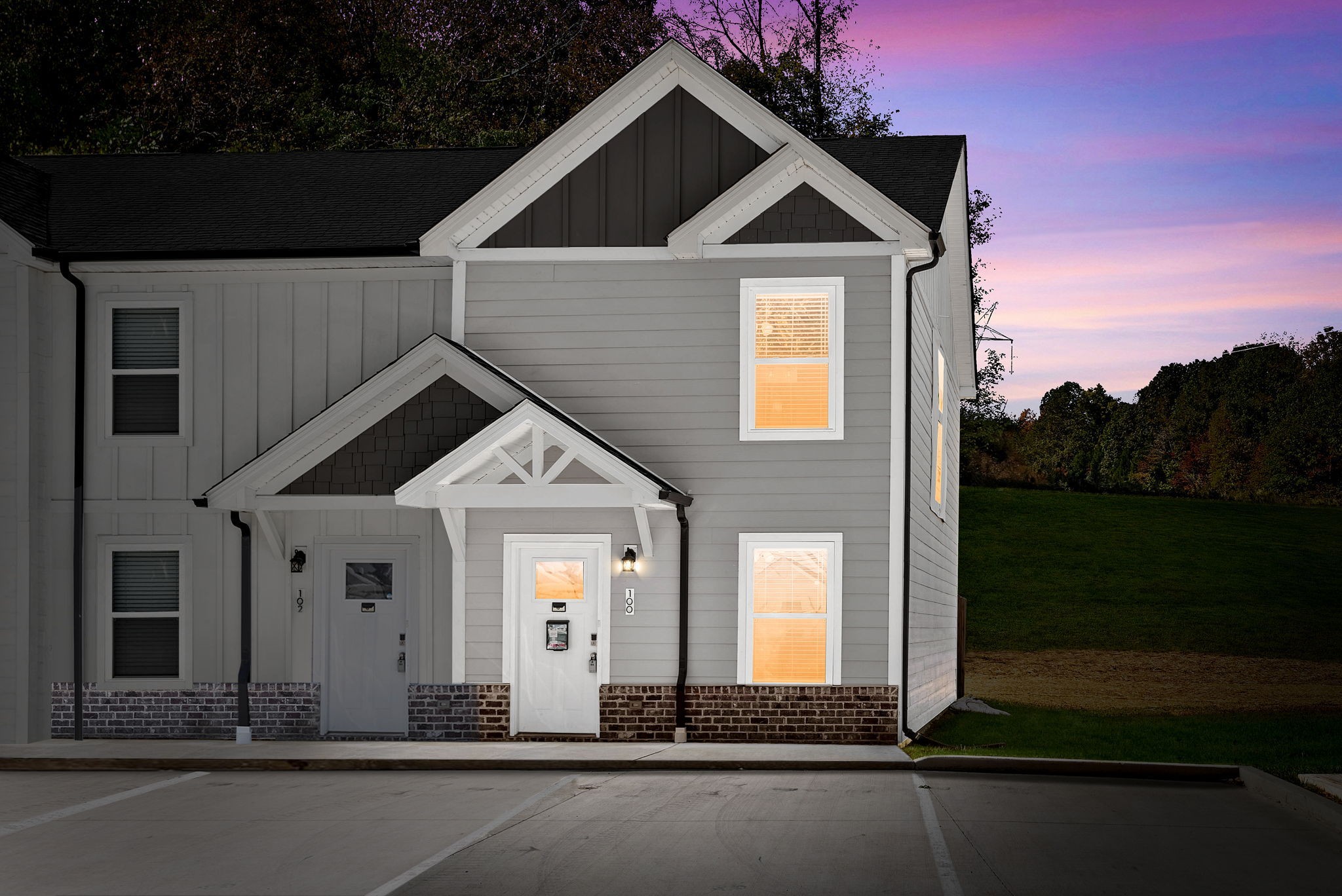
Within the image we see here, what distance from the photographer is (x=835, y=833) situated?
1046 centimetres

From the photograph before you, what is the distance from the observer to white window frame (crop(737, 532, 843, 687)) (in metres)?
15.5

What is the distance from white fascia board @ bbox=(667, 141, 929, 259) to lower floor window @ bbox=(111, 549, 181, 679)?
745 cm

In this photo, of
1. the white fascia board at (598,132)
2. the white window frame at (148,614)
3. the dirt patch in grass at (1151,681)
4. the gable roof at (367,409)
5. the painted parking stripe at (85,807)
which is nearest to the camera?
the painted parking stripe at (85,807)

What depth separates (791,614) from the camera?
51.2 ft

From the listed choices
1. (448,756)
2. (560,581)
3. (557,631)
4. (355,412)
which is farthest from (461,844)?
(355,412)

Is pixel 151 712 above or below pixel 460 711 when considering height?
below

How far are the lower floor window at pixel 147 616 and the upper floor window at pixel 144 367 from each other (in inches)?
64.7

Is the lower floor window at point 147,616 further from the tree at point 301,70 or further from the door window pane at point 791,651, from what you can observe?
the tree at point 301,70

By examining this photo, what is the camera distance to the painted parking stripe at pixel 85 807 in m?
11.1

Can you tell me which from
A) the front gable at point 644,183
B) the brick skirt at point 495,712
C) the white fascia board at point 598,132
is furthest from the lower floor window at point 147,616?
the front gable at point 644,183

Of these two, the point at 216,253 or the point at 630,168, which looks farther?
the point at 216,253

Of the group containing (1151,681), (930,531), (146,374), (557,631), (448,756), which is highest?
(146,374)

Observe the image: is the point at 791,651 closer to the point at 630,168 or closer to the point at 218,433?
the point at 630,168

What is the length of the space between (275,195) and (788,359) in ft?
25.6
